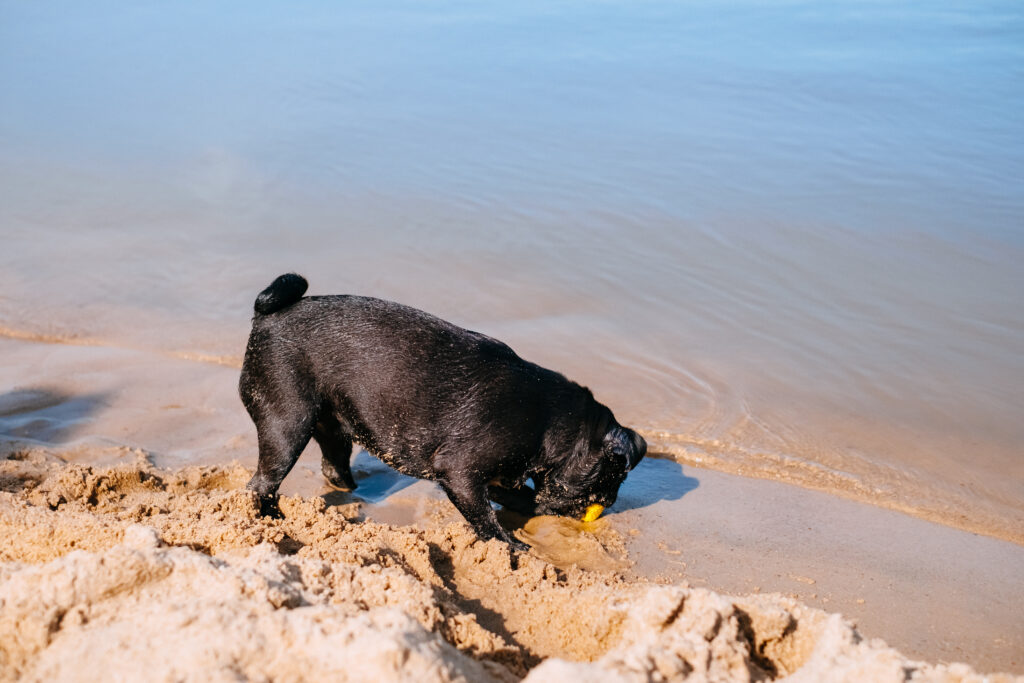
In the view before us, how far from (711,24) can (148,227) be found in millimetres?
13338

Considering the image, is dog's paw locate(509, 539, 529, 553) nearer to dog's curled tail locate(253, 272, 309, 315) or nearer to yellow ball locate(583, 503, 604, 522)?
yellow ball locate(583, 503, 604, 522)

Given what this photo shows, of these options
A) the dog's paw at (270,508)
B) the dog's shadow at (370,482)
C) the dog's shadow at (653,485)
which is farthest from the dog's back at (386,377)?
the dog's shadow at (653,485)

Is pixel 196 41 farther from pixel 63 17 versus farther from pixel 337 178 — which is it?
pixel 337 178

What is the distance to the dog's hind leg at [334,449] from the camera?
494 centimetres

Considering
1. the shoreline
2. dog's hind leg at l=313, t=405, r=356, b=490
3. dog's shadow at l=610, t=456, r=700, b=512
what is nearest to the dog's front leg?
dog's hind leg at l=313, t=405, r=356, b=490

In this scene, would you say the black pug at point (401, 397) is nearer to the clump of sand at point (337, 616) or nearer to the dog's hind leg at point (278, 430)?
the dog's hind leg at point (278, 430)

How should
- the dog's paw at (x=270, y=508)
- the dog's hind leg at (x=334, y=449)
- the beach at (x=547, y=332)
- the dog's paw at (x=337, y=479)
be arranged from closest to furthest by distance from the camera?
1. the beach at (x=547, y=332)
2. the dog's paw at (x=270, y=508)
3. the dog's hind leg at (x=334, y=449)
4. the dog's paw at (x=337, y=479)

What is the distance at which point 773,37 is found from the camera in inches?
693

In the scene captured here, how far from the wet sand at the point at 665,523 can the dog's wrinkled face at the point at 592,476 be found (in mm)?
148

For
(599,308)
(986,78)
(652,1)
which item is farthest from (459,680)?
(652,1)

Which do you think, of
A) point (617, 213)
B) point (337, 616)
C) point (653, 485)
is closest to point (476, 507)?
point (653, 485)

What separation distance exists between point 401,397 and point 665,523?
1.71 m

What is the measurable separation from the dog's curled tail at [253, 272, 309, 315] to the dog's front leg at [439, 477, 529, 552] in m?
1.26

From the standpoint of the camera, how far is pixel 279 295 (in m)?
4.74
